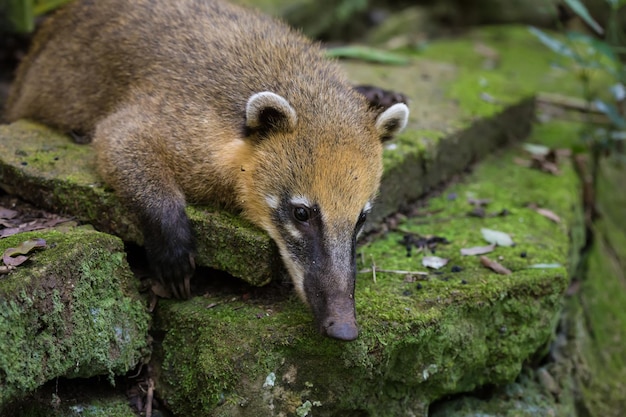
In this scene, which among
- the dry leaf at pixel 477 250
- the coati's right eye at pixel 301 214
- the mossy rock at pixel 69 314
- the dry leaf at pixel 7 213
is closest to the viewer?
the mossy rock at pixel 69 314

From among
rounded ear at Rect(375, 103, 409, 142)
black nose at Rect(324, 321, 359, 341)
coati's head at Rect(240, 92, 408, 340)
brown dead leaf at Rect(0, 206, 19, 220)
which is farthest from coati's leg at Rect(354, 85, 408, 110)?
brown dead leaf at Rect(0, 206, 19, 220)

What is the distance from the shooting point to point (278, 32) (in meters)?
5.96

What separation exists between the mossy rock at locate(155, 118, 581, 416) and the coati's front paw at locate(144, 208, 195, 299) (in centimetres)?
16

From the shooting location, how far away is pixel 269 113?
→ 473cm

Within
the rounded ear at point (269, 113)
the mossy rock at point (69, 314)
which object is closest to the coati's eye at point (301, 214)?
the rounded ear at point (269, 113)

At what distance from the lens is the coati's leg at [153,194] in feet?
15.8

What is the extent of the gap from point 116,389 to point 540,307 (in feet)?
10.5

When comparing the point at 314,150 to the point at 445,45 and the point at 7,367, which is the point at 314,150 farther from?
the point at 445,45

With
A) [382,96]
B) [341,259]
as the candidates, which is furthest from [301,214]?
[382,96]

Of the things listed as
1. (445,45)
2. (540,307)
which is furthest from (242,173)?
(445,45)

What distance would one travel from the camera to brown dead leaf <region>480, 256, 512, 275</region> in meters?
5.41

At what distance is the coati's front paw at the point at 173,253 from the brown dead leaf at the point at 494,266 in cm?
229

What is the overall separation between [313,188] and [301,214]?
19 cm

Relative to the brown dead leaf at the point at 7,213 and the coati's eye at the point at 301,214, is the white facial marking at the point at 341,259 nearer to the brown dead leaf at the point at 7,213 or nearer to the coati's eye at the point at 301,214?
the coati's eye at the point at 301,214
